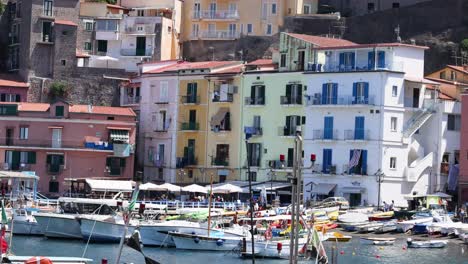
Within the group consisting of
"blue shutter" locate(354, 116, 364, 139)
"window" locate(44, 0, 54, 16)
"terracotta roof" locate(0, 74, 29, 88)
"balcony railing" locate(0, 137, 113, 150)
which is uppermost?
"window" locate(44, 0, 54, 16)

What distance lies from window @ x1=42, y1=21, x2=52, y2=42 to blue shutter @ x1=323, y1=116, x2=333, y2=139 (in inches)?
1162

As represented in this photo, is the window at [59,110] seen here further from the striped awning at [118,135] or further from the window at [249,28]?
the window at [249,28]

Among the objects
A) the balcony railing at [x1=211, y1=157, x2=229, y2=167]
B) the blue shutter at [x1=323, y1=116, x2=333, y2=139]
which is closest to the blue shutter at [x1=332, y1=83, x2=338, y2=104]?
the blue shutter at [x1=323, y1=116, x2=333, y2=139]

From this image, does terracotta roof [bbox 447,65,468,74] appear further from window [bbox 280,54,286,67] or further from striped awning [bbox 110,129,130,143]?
striped awning [bbox 110,129,130,143]

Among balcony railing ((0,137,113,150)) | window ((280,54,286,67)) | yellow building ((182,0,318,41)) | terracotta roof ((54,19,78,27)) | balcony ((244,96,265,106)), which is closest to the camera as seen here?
window ((280,54,286,67))

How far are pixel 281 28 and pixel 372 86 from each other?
26235 millimetres

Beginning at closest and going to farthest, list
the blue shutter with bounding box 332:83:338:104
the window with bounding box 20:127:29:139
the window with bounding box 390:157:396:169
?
the window with bounding box 390:157:396:169 → the blue shutter with bounding box 332:83:338:104 → the window with bounding box 20:127:29:139

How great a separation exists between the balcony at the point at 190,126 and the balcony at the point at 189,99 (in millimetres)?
1559

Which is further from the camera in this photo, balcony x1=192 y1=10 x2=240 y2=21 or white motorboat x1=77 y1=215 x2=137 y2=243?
balcony x1=192 y1=10 x2=240 y2=21

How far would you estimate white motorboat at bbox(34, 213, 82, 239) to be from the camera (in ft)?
265

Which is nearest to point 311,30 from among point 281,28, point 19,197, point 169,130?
point 281,28

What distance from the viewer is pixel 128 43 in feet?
389

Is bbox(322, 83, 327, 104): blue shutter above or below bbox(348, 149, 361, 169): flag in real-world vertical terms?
above

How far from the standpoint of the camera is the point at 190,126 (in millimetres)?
104125
